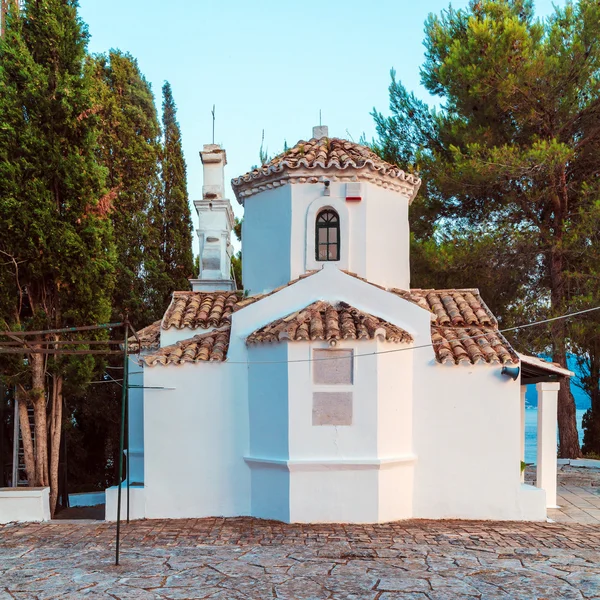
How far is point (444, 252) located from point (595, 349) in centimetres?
539

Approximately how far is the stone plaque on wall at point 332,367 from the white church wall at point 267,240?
256 centimetres

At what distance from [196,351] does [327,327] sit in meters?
2.23

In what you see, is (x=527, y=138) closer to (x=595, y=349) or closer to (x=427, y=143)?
(x=427, y=143)

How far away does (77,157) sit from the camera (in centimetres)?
1204

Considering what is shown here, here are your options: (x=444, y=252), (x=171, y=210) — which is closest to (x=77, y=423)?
(x=171, y=210)

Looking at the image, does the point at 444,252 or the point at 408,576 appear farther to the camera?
the point at 444,252

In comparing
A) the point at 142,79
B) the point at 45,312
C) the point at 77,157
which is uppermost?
the point at 142,79

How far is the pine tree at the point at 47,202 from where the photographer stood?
11.5 meters

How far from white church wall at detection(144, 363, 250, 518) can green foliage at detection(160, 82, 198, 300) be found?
33.9ft

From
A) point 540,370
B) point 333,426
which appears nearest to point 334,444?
point 333,426

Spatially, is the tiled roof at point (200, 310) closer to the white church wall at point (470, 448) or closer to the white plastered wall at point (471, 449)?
the white plastered wall at point (471, 449)

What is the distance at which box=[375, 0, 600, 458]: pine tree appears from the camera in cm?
1648

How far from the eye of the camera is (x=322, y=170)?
38.9 ft

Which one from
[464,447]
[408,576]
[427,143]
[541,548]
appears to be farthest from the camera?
[427,143]
